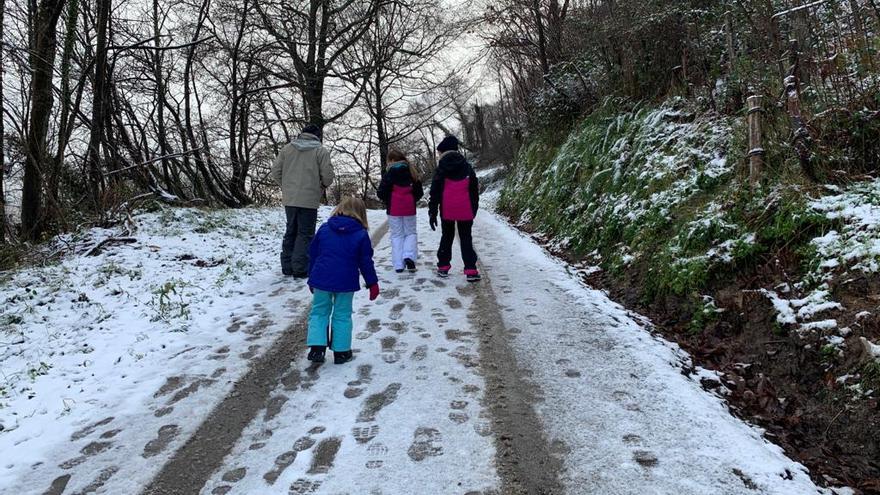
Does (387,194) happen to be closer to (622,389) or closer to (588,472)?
(622,389)

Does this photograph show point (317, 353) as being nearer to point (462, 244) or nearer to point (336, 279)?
point (336, 279)

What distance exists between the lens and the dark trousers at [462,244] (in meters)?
6.82

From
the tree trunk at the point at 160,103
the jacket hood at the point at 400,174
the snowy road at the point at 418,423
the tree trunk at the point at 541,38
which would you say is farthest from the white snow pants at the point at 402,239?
the tree trunk at the point at 541,38

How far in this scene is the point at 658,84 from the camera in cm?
881

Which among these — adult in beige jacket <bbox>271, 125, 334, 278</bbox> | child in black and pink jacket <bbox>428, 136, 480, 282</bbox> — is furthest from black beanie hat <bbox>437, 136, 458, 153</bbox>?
adult in beige jacket <bbox>271, 125, 334, 278</bbox>

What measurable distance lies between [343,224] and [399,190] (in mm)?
3031

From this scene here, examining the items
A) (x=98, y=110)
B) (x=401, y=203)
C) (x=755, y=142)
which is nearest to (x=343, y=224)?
(x=401, y=203)

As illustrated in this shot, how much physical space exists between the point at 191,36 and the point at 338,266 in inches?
487

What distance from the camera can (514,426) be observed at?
324 centimetres

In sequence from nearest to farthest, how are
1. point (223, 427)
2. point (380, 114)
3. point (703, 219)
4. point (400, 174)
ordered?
1. point (223, 427)
2. point (703, 219)
3. point (400, 174)
4. point (380, 114)

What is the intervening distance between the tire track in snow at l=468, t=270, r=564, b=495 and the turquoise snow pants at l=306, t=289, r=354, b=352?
1.21 m

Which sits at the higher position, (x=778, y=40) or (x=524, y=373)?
(x=778, y=40)

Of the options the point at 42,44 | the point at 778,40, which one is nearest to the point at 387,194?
the point at 778,40

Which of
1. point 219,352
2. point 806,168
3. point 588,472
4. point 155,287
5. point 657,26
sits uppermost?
point 657,26
